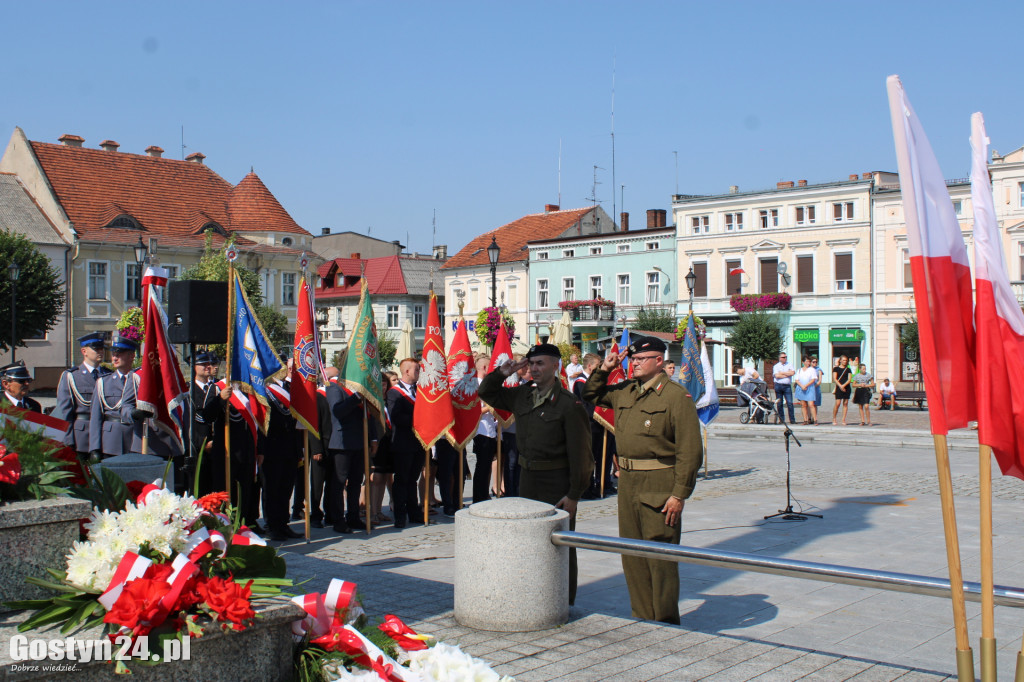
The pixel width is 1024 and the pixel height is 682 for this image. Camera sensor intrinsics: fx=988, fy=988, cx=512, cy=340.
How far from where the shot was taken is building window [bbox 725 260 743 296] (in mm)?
54375

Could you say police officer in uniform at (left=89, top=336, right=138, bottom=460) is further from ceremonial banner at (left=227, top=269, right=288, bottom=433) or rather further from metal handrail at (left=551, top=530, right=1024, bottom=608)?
metal handrail at (left=551, top=530, right=1024, bottom=608)

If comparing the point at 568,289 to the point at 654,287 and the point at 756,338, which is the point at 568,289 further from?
the point at 756,338

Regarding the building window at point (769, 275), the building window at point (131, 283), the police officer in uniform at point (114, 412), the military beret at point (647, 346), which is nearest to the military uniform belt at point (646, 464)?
the military beret at point (647, 346)

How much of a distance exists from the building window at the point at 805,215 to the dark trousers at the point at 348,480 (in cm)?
4466

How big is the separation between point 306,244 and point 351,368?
53.6 meters

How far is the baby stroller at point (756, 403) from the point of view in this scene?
27375 millimetres

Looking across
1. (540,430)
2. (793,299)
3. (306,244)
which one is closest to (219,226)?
(306,244)

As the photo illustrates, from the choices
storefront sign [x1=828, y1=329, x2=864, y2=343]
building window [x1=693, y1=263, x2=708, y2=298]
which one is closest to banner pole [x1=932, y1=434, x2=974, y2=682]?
storefront sign [x1=828, y1=329, x2=864, y2=343]

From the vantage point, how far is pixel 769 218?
174ft

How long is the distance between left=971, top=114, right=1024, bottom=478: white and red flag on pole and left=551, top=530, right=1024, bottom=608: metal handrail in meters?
0.99

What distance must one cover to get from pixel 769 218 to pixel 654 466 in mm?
48757

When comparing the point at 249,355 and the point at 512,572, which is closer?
the point at 512,572

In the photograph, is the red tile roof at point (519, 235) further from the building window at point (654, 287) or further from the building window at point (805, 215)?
the building window at point (805, 215)

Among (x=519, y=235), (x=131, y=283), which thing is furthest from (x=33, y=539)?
(x=519, y=235)
